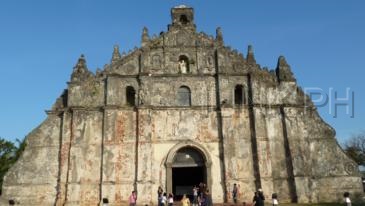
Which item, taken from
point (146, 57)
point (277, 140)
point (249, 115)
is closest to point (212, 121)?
point (249, 115)

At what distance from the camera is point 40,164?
23.1 metres

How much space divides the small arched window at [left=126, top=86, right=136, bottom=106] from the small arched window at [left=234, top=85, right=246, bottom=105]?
20.3ft

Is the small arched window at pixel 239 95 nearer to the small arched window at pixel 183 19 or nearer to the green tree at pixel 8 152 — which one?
the small arched window at pixel 183 19

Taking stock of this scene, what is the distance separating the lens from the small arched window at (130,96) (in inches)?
974

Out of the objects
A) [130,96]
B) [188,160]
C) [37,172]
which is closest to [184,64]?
[130,96]

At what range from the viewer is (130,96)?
25188mm

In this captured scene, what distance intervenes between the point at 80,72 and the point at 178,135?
7.17 meters

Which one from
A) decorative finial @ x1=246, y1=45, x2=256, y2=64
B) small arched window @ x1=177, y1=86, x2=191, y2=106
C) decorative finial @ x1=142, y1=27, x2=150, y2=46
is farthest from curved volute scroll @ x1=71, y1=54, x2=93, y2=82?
decorative finial @ x1=246, y1=45, x2=256, y2=64

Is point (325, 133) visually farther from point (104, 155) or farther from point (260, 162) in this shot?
point (104, 155)

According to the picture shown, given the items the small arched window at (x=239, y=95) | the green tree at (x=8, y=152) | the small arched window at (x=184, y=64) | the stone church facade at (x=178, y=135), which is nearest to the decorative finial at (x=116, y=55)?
the stone church facade at (x=178, y=135)

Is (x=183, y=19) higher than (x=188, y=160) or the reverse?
higher

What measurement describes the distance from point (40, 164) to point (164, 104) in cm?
788

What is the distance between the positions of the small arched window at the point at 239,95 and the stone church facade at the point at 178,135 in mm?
61

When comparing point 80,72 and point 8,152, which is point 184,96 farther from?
point 8,152
